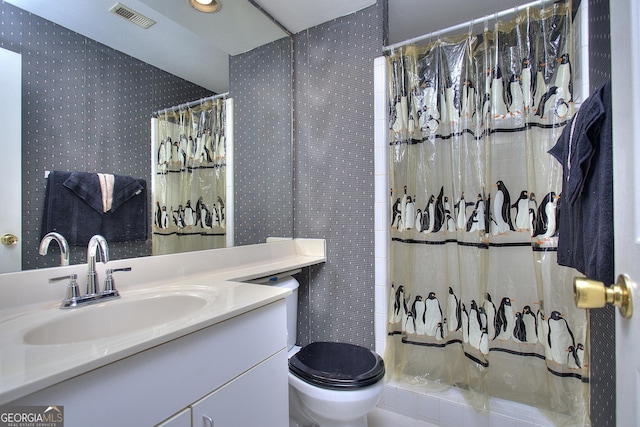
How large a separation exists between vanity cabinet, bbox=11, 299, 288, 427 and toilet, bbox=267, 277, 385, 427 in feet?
0.62

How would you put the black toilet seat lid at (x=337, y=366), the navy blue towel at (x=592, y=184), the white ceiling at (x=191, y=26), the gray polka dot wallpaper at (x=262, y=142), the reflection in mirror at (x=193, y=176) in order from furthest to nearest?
the gray polka dot wallpaper at (x=262, y=142) → the reflection in mirror at (x=193, y=176) → the black toilet seat lid at (x=337, y=366) → the white ceiling at (x=191, y=26) → the navy blue towel at (x=592, y=184)

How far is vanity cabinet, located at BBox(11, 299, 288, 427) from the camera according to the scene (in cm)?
51

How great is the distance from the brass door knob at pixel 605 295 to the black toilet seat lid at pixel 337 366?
0.84 metres

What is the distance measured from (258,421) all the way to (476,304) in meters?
1.15

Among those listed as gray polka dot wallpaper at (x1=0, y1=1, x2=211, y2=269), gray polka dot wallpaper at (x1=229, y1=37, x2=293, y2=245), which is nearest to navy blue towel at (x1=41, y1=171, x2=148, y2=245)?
gray polka dot wallpaper at (x1=0, y1=1, x2=211, y2=269)

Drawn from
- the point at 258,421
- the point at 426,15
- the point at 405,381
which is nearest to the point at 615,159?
the point at 258,421

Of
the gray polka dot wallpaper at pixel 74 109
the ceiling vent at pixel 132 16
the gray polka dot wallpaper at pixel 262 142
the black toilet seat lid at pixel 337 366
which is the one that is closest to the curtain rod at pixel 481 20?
the gray polka dot wallpaper at pixel 262 142

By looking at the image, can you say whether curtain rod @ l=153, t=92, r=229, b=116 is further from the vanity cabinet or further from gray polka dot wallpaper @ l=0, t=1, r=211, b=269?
the vanity cabinet

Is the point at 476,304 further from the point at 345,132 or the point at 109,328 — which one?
the point at 109,328

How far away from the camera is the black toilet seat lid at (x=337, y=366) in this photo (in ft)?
3.56

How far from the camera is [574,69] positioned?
1271 mm

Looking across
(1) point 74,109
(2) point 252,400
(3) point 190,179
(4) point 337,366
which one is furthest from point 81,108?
(4) point 337,366

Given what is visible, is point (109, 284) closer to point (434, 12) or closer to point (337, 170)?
point (337, 170)

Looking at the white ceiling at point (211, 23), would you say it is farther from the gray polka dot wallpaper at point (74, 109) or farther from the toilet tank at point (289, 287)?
the toilet tank at point (289, 287)
